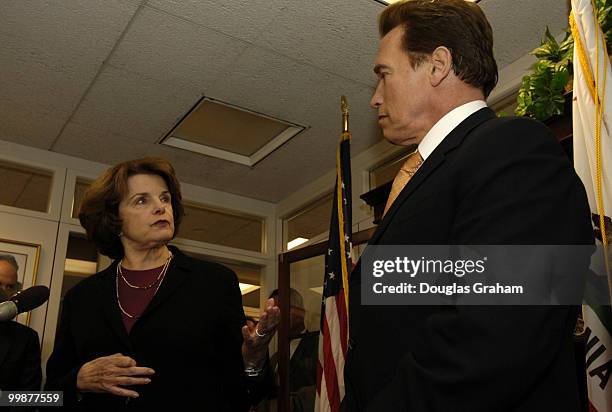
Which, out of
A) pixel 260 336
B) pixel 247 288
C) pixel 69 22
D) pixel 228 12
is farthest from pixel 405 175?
pixel 247 288

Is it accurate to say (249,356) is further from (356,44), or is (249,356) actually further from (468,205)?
(356,44)

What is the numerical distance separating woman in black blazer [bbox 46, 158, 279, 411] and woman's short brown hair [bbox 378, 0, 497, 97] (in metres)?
0.83

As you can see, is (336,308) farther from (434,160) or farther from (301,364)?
(434,160)

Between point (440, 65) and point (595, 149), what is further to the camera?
point (595, 149)

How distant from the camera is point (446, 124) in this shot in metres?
1.15

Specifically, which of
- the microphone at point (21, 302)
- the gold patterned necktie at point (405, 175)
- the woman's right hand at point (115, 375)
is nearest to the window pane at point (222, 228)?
the microphone at point (21, 302)

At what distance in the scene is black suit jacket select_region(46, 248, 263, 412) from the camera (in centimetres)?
184

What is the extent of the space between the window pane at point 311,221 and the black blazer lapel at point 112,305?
9.87 feet

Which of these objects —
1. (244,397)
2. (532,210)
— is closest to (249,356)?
(244,397)

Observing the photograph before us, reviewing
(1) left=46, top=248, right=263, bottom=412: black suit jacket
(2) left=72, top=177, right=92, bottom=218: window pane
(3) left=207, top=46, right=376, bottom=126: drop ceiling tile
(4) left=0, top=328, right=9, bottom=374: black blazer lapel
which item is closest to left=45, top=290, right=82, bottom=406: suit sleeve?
(1) left=46, top=248, right=263, bottom=412: black suit jacket

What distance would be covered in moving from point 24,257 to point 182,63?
1.95 metres

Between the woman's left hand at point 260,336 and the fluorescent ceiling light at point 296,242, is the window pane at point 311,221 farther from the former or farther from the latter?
the woman's left hand at point 260,336

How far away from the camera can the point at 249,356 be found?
1.83m

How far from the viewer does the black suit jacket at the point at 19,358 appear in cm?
291
